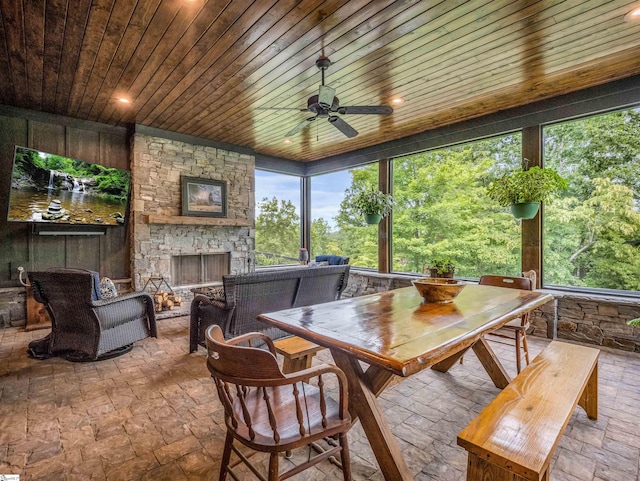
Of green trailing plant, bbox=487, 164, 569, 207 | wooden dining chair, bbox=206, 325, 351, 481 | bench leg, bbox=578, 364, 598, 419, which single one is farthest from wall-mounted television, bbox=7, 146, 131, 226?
bench leg, bbox=578, 364, 598, 419

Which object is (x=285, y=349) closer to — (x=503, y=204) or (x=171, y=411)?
(x=171, y=411)

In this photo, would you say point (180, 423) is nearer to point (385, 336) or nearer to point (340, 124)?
point (385, 336)

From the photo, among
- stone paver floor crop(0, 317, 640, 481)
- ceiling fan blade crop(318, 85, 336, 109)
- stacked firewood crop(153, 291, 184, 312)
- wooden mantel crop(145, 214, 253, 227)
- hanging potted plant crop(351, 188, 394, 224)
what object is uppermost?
ceiling fan blade crop(318, 85, 336, 109)

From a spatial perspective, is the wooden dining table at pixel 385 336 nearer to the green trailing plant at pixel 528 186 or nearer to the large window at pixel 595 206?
the green trailing plant at pixel 528 186

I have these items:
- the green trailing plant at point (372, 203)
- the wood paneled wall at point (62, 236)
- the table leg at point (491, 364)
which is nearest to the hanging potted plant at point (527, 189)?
the green trailing plant at point (372, 203)

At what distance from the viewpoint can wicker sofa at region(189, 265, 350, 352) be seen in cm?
290

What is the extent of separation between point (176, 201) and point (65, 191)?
147cm

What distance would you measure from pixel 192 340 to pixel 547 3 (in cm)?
418

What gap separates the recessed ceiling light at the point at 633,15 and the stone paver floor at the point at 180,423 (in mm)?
2903

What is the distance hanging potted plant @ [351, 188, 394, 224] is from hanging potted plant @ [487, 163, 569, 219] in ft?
5.30

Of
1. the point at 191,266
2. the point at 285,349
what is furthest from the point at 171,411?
the point at 191,266

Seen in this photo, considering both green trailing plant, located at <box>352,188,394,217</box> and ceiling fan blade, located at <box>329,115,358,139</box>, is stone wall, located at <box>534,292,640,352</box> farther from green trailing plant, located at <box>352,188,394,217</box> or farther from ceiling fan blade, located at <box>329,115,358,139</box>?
ceiling fan blade, located at <box>329,115,358,139</box>

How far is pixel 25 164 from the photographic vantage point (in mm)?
3904

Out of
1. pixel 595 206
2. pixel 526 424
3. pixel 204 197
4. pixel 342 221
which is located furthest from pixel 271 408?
pixel 342 221
